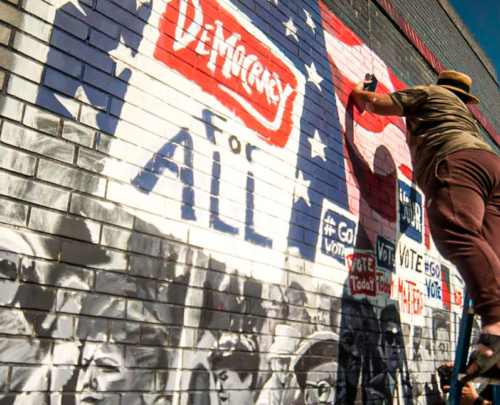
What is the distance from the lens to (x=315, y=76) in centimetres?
385

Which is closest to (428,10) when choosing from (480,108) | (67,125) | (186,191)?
(480,108)

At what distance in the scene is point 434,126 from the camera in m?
3.44

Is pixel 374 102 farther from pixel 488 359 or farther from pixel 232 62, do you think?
pixel 488 359

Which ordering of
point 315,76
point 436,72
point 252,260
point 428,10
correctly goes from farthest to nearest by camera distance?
point 428,10 < point 436,72 < point 315,76 < point 252,260

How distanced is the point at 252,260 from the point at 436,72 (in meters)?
4.84

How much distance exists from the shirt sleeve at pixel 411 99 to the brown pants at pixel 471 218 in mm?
1070

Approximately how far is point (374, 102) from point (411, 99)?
357mm

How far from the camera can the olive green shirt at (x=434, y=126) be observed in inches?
118

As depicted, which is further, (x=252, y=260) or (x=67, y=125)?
(x=252, y=260)

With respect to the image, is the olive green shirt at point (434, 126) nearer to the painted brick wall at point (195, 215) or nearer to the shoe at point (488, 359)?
the painted brick wall at point (195, 215)

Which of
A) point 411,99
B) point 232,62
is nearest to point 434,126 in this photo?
point 411,99

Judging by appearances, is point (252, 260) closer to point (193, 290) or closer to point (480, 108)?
point (193, 290)

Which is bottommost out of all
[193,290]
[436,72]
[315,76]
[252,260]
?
[193,290]

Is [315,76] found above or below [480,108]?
below
